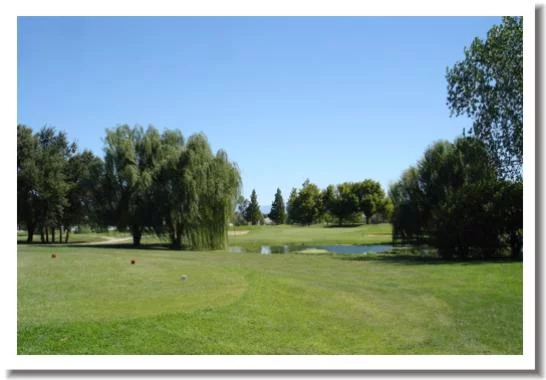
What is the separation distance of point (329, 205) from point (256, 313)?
214ft

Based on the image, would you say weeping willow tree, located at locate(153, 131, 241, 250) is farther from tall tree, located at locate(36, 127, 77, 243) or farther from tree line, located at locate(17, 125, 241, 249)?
tall tree, located at locate(36, 127, 77, 243)

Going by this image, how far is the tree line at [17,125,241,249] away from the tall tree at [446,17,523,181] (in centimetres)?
1322

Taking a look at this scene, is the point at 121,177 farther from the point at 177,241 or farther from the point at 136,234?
the point at 177,241

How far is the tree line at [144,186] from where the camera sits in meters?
28.5

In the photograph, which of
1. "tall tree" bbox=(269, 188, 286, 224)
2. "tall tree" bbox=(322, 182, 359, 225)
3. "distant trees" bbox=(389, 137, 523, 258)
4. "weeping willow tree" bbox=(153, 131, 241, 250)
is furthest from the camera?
"tall tree" bbox=(269, 188, 286, 224)

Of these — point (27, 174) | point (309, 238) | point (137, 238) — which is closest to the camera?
point (137, 238)

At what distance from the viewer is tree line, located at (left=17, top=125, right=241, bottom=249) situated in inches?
1123

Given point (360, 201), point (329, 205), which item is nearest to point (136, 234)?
point (360, 201)

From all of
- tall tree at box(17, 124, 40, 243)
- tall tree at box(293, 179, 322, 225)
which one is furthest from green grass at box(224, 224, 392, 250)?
tall tree at box(293, 179, 322, 225)

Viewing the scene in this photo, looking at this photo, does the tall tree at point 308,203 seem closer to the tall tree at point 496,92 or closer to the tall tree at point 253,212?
the tall tree at point 253,212

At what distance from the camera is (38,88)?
11.1 m

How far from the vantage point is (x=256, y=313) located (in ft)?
30.5

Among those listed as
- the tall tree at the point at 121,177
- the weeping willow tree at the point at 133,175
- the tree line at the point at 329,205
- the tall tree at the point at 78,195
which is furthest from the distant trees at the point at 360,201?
the tall tree at the point at 121,177

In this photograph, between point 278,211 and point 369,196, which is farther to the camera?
point 278,211
